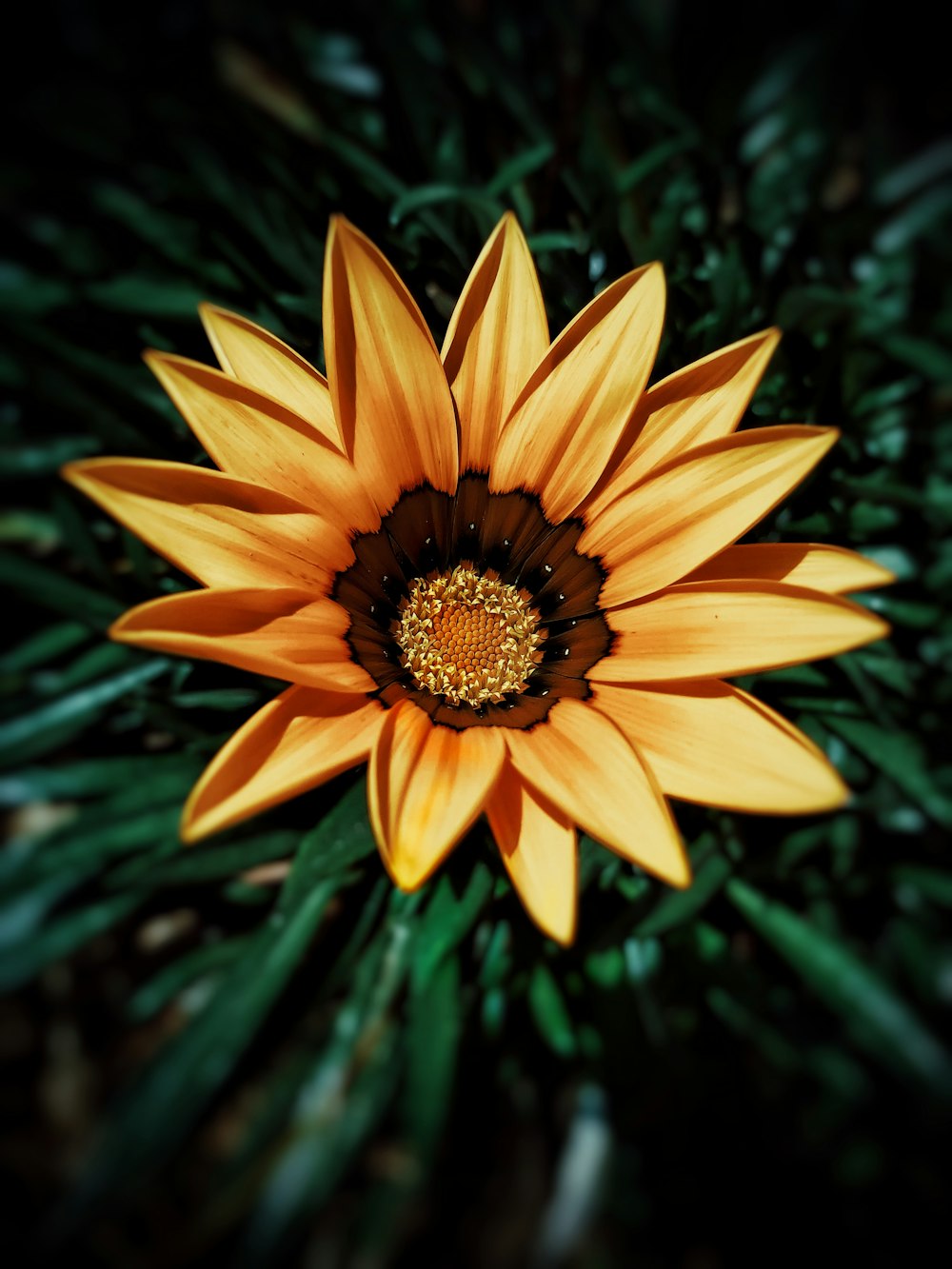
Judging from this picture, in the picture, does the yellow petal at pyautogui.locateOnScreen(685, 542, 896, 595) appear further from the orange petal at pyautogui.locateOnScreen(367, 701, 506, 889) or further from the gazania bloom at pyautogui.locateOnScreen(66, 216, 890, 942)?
the orange petal at pyautogui.locateOnScreen(367, 701, 506, 889)

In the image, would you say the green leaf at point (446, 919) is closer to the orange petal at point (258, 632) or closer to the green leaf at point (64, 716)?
the orange petal at point (258, 632)

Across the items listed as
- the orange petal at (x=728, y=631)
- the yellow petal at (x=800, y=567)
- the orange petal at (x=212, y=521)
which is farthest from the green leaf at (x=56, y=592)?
the yellow petal at (x=800, y=567)

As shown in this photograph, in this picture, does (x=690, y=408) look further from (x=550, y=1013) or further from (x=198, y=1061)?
(x=198, y=1061)

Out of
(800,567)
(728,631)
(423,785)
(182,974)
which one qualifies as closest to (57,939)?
(182,974)

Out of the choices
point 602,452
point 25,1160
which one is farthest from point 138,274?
point 25,1160

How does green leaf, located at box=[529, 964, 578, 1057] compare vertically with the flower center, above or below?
below

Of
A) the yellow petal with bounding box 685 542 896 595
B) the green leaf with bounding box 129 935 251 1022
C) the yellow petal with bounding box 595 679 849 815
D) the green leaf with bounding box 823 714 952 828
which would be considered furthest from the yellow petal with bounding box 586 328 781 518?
the green leaf with bounding box 129 935 251 1022

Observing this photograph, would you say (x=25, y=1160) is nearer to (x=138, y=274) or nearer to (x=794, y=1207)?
(x=794, y=1207)
